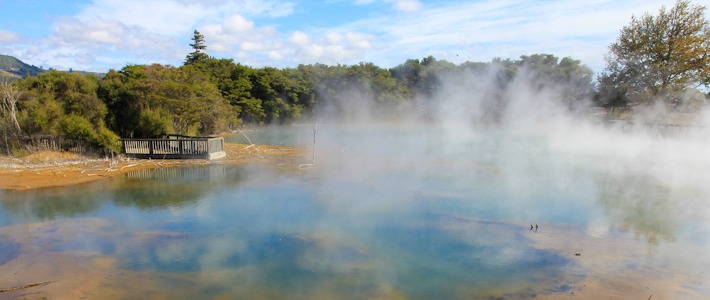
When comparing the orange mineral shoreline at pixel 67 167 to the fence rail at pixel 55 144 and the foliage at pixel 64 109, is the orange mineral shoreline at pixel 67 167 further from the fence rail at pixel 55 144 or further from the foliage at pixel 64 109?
the foliage at pixel 64 109

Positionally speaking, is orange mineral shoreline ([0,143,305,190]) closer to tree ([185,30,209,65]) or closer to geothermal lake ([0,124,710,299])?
geothermal lake ([0,124,710,299])

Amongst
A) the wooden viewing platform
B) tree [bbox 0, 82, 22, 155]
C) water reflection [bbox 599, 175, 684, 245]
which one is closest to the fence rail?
tree [bbox 0, 82, 22, 155]

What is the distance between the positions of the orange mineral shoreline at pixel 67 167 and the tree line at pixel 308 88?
2.49ft

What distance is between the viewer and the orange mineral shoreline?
10975 millimetres

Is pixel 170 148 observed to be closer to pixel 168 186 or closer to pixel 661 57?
pixel 168 186

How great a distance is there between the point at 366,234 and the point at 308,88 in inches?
1078

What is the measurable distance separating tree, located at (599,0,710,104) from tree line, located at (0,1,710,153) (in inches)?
1.9

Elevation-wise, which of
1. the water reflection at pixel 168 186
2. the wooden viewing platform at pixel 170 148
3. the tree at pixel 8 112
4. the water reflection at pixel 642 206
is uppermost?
the tree at pixel 8 112

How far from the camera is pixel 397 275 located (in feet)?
18.2

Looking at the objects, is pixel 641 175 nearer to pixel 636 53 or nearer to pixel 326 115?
pixel 636 53

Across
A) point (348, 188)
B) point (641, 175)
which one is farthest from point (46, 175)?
point (641, 175)

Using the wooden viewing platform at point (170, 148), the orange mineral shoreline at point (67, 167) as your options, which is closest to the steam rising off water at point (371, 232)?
the orange mineral shoreline at point (67, 167)

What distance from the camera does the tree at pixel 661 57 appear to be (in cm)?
2055

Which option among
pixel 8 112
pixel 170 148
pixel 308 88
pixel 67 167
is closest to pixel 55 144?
pixel 67 167
